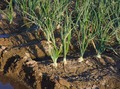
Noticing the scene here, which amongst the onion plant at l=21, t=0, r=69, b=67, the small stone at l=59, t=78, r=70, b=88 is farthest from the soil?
the onion plant at l=21, t=0, r=69, b=67

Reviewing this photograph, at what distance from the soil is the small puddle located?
0.18ft

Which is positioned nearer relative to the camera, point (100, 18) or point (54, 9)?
point (100, 18)

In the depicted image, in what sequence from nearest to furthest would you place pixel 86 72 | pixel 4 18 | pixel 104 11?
pixel 86 72
pixel 104 11
pixel 4 18

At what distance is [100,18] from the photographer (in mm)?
4480

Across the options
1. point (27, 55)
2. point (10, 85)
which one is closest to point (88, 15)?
point (27, 55)

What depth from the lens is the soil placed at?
13.5 feet

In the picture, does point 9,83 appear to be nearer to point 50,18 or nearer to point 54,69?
point 54,69

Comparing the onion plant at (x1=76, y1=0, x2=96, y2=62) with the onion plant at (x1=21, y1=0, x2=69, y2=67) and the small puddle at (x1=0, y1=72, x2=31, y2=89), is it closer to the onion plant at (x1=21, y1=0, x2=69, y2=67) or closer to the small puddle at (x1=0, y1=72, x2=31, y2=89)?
the onion plant at (x1=21, y1=0, x2=69, y2=67)

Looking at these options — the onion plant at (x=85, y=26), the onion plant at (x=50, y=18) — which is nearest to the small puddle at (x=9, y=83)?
the onion plant at (x=50, y=18)

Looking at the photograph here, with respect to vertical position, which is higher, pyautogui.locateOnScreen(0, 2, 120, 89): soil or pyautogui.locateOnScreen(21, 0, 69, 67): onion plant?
pyautogui.locateOnScreen(21, 0, 69, 67): onion plant

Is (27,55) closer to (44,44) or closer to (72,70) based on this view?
(44,44)

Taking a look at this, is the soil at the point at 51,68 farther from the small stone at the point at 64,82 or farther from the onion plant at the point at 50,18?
the onion plant at the point at 50,18

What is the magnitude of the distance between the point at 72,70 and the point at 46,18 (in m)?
0.82

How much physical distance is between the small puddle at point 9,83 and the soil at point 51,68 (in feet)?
0.18
